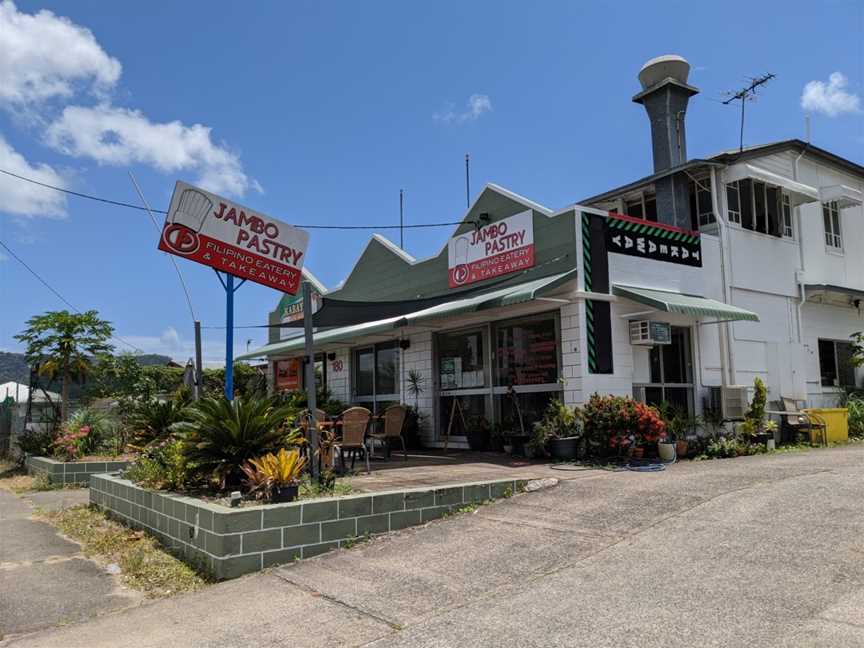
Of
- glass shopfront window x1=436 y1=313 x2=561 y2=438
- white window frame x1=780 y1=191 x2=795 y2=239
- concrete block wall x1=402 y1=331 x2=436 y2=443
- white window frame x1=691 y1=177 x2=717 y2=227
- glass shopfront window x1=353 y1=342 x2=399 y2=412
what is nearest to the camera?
glass shopfront window x1=436 y1=313 x2=561 y2=438

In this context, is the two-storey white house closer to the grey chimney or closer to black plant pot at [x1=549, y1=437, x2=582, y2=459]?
the grey chimney

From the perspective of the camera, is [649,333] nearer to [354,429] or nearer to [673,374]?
[673,374]

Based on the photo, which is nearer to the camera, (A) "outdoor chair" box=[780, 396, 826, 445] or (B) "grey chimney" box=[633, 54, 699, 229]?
(A) "outdoor chair" box=[780, 396, 826, 445]

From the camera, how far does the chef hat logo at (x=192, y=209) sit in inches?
319

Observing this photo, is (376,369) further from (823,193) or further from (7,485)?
(823,193)

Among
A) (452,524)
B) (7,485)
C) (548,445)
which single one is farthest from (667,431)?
(7,485)

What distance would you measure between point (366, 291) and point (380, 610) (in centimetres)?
1372

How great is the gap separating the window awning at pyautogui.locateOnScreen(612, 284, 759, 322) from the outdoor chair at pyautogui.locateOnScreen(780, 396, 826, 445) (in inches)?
104

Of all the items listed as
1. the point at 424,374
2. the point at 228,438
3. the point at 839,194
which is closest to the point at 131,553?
the point at 228,438

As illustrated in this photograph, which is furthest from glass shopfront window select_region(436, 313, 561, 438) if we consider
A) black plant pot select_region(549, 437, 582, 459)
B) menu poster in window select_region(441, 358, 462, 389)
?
black plant pot select_region(549, 437, 582, 459)

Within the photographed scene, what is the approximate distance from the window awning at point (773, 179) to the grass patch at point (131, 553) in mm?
11990

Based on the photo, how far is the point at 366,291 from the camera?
58.6 feet

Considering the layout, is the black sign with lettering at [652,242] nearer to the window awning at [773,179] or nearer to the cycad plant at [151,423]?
the window awning at [773,179]

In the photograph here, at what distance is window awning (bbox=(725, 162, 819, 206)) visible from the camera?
43.8 feet
